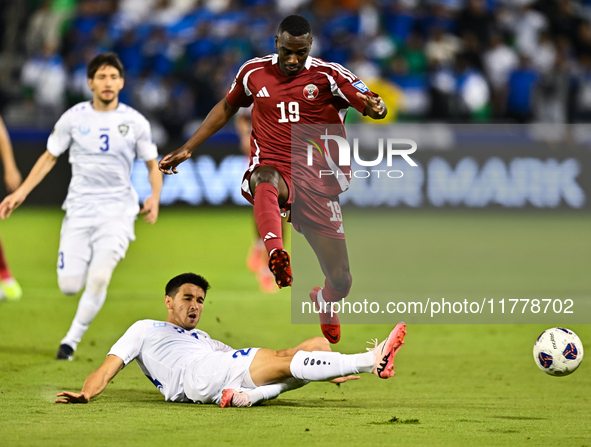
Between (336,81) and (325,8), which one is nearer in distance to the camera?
(336,81)

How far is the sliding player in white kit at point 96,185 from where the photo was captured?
316 inches

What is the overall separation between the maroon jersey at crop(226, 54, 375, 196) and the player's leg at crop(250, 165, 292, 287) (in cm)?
18

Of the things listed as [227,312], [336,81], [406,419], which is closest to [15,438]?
[406,419]

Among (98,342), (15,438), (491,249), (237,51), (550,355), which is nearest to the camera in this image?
(15,438)

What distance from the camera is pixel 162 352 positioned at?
6.30 metres

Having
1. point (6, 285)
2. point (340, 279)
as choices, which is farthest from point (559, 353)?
point (6, 285)

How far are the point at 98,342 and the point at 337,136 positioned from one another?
3.68 meters

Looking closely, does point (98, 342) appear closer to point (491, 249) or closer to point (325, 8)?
point (491, 249)

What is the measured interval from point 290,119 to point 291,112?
6 cm

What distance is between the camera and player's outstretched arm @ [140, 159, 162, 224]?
26.2ft

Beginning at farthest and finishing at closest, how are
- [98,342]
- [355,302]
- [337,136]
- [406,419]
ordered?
[355,302]
[98,342]
[337,136]
[406,419]

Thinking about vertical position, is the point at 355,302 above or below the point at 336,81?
below

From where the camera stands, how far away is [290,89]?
6773 mm

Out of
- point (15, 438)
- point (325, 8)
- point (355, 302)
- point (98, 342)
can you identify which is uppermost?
point (325, 8)
